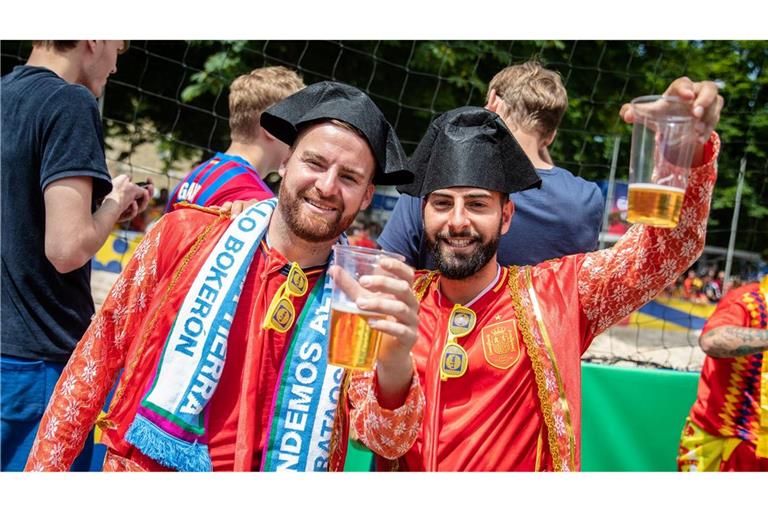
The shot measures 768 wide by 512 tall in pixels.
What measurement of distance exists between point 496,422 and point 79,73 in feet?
6.30

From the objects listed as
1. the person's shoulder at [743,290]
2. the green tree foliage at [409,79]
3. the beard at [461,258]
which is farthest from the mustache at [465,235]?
the green tree foliage at [409,79]

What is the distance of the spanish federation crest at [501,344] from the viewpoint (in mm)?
2031

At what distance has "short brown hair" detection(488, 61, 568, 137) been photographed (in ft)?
8.99

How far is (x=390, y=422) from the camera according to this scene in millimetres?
1685

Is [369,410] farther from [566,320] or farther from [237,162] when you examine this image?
[237,162]

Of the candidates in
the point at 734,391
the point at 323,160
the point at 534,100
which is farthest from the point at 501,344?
the point at 734,391

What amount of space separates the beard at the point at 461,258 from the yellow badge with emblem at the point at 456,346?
0.12 m

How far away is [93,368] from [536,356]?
3.94 ft

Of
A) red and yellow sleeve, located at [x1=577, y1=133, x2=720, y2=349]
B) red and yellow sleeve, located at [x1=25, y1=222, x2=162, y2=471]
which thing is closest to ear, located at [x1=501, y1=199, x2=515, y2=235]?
red and yellow sleeve, located at [x1=577, y1=133, x2=720, y2=349]

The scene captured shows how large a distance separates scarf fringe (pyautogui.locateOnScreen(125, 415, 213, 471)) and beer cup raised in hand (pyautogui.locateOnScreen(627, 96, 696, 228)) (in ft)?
3.94

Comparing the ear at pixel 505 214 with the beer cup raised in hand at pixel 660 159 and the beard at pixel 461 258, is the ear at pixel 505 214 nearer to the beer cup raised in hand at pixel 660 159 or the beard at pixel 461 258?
the beard at pixel 461 258

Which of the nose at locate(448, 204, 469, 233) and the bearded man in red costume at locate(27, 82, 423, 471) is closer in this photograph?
the bearded man in red costume at locate(27, 82, 423, 471)

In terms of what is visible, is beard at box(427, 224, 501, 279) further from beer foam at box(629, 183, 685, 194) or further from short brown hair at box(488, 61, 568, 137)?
short brown hair at box(488, 61, 568, 137)

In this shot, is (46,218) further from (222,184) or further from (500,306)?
(500,306)
